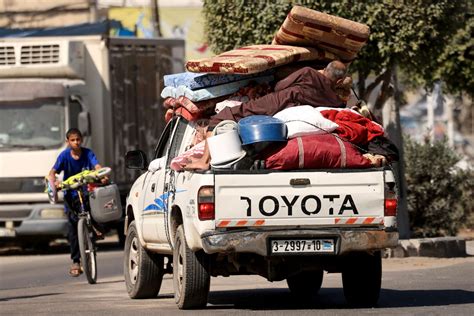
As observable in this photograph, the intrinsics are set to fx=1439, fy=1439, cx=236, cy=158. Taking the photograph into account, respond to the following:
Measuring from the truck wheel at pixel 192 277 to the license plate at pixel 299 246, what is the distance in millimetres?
697

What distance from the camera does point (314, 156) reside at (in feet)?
38.1

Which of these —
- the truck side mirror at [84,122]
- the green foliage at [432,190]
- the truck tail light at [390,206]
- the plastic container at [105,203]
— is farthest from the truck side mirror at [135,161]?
the green foliage at [432,190]

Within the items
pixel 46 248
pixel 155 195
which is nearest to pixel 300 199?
pixel 155 195

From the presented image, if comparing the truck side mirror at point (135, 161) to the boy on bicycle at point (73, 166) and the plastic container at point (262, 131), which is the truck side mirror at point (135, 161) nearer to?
the plastic container at point (262, 131)

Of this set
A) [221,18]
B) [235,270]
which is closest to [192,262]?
[235,270]

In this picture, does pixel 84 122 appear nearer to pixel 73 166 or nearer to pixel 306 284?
pixel 73 166

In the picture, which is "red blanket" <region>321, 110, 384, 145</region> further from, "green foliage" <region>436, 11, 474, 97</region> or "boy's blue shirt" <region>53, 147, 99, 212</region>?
"green foliage" <region>436, 11, 474, 97</region>

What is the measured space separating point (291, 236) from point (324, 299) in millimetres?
2215

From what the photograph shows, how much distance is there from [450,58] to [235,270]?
13.2 m

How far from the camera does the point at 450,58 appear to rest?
24641mm

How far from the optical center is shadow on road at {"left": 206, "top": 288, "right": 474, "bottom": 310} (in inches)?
496

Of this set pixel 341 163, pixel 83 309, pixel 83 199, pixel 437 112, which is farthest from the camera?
pixel 437 112

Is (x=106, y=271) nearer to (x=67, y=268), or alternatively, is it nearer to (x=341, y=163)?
(x=67, y=268)

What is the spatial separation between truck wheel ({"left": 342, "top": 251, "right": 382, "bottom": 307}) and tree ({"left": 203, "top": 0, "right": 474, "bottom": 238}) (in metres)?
7.48
